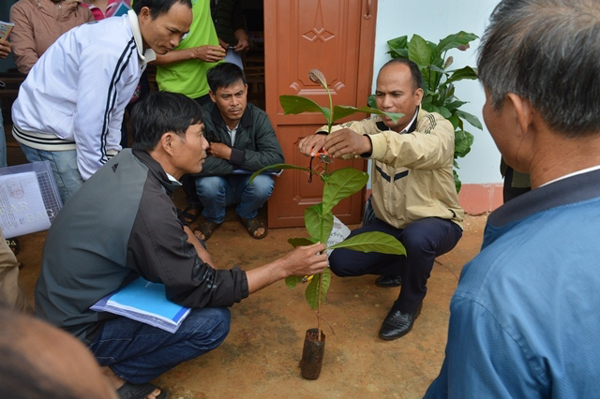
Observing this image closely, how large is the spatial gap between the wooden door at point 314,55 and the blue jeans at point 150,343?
6.07 feet

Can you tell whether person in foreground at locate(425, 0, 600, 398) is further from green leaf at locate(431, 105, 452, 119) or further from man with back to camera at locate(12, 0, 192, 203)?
green leaf at locate(431, 105, 452, 119)

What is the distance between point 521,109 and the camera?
855mm

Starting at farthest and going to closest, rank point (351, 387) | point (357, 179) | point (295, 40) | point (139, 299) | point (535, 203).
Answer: point (295, 40)
point (351, 387)
point (357, 179)
point (139, 299)
point (535, 203)

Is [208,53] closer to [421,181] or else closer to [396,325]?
[421,181]

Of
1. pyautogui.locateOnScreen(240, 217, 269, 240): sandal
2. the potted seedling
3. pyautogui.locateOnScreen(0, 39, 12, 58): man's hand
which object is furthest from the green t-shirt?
the potted seedling

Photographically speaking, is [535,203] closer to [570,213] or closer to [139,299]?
[570,213]

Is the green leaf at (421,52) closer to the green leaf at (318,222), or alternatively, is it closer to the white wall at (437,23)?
the white wall at (437,23)

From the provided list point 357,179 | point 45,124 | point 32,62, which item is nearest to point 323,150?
point 357,179

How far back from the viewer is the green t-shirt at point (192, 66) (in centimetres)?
327

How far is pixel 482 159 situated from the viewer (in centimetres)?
382

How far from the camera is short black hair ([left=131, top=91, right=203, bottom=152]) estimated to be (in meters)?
2.07

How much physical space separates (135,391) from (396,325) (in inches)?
54.0

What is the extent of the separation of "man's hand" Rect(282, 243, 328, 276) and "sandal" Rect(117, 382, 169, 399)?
33.1 inches

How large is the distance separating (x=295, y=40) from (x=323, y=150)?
5.32 ft
